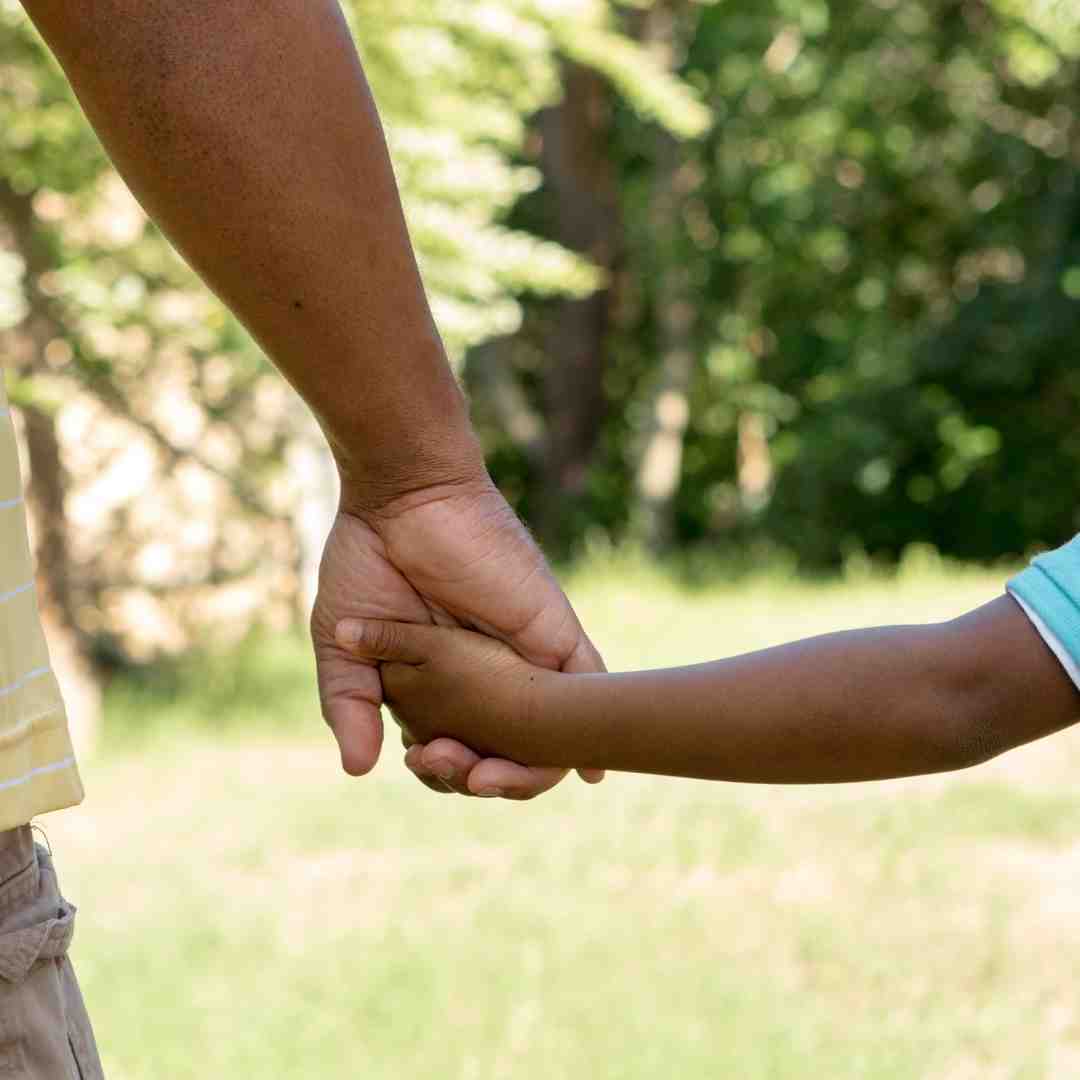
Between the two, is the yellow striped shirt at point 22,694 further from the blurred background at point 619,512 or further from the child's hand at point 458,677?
the blurred background at point 619,512

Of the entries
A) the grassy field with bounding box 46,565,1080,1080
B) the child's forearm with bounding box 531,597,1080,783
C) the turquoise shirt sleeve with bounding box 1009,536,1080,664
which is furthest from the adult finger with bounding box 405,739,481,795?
the grassy field with bounding box 46,565,1080,1080

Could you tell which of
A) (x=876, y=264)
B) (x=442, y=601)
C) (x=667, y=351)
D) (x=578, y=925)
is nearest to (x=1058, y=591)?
(x=442, y=601)

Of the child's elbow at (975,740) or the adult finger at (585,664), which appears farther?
the adult finger at (585,664)

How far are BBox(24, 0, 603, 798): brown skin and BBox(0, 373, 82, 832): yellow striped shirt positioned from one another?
0.26m

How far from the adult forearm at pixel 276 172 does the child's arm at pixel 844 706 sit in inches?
14.8

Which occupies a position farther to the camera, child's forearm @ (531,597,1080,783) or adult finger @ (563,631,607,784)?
adult finger @ (563,631,607,784)

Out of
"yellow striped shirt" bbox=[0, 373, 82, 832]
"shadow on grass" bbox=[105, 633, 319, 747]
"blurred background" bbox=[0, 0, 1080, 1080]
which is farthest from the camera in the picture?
"shadow on grass" bbox=[105, 633, 319, 747]

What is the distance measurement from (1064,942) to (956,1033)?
733 mm

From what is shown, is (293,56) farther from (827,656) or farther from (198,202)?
(827,656)

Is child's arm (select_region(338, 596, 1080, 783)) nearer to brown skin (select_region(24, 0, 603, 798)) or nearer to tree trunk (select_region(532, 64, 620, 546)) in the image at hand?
brown skin (select_region(24, 0, 603, 798))

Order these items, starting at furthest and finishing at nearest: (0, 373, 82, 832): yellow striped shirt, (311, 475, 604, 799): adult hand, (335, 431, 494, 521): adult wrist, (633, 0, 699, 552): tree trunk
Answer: (633, 0, 699, 552): tree trunk < (311, 475, 604, 799): adult hand < (335, 431, 494, 521): adult wrist < (0, 373, 82, 832): yellow striped shirt

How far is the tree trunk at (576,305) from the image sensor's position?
639 inches

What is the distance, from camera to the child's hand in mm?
1813

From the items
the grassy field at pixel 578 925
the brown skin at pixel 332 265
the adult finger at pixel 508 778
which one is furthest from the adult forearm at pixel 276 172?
the grassy field at pixel 578 925
